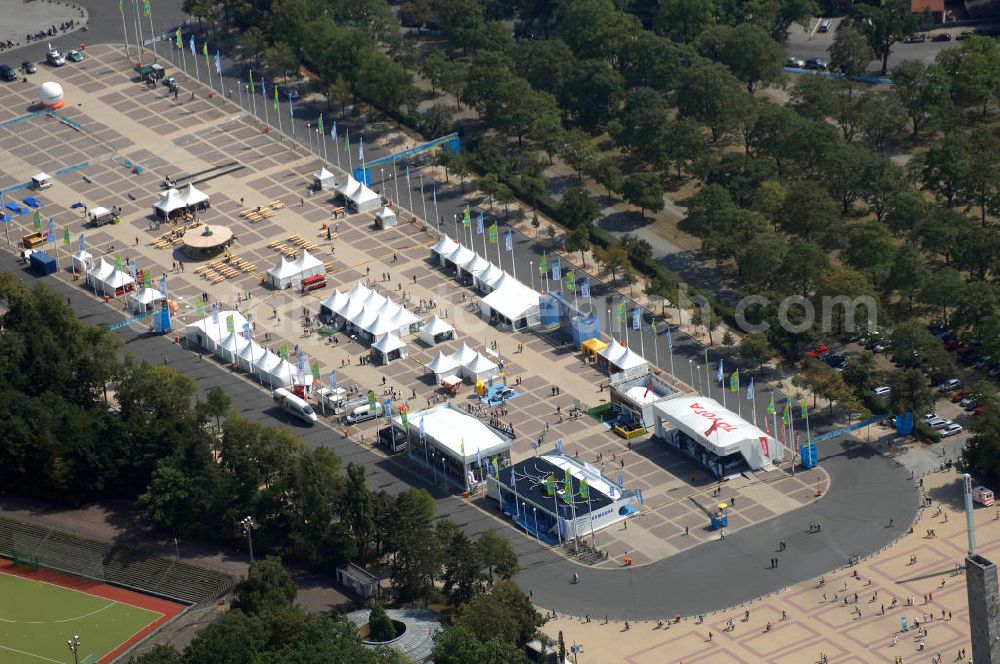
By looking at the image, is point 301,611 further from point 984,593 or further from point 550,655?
point 984,593

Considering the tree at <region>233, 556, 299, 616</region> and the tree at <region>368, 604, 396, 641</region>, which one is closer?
the tree at <region>368, 604, 396, 641</region>

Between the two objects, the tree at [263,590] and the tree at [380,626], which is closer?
the tree at [380,626]

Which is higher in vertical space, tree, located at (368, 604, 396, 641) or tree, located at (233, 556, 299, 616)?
tree, located at (233, 556, 299, 616)

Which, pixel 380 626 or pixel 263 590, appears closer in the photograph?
pixel 380 626

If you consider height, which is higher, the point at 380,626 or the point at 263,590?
the point at 263,590
